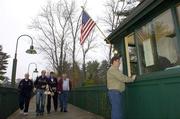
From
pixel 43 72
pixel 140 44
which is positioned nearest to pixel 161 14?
pixel 140 44

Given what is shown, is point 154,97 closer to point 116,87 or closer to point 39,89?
point 116,87

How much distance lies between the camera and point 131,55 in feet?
32.8

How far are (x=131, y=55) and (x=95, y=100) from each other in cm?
560

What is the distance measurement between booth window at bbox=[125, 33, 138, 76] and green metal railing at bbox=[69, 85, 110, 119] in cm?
305

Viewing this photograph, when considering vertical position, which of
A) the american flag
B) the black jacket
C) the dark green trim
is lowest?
the black jacket

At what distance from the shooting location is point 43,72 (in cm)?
1494

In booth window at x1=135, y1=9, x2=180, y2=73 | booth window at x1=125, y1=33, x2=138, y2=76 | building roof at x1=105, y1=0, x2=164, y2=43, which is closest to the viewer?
booth window at x1=135, y1=9, x2=180, y2=73

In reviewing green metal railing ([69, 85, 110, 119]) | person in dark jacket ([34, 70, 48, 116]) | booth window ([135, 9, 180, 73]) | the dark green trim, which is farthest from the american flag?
the dark green trim

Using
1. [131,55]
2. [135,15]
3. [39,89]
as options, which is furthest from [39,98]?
[135,15]

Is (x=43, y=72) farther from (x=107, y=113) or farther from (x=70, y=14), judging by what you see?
(x=70, y=14)

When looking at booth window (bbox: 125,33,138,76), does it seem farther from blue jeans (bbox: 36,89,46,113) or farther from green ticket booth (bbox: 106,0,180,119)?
blue jeans (bbox: 36,89,46,113)

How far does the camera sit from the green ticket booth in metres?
6.93

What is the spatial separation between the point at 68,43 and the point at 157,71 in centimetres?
4000

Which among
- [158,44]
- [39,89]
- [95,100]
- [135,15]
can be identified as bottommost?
[95,100]
